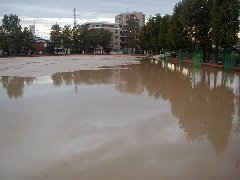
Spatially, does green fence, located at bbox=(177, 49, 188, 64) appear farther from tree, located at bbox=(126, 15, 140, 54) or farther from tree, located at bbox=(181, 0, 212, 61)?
tree, located at bbox=(126, 15, 140, 54)

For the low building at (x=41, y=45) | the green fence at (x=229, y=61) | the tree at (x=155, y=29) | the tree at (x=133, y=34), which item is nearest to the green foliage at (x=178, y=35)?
the green fence at (x=229, y=61)

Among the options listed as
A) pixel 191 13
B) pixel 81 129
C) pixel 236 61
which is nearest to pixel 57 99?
pixel 81 129

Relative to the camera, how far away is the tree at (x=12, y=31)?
89.2 m

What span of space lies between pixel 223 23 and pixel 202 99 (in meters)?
20.2

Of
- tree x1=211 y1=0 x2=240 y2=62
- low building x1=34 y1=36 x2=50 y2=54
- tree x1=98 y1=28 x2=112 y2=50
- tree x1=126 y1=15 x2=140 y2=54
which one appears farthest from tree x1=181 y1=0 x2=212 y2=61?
low building x1=34 y1=36 x2=50 y2=54

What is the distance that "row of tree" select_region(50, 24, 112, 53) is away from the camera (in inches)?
4242

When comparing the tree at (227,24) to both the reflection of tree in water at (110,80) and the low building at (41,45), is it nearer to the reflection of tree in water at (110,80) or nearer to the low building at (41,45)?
the reflection of tree in water at (110,80)

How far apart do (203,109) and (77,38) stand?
332 ft

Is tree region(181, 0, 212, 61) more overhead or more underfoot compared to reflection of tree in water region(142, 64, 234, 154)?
more overhead

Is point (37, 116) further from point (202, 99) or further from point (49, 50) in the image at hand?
point (49, 50)

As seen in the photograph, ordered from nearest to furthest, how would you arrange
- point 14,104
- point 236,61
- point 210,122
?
point 210,122, point 14,104, point 236,61

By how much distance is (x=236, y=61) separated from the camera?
104ft

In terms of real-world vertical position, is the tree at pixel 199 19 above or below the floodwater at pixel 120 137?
above

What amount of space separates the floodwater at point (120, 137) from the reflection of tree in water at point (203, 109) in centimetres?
3
